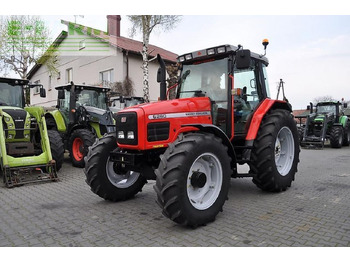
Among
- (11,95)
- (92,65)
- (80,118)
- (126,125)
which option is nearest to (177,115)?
(126,125)

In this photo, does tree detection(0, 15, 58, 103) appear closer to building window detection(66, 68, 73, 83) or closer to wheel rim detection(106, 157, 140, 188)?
building window detection(66, 68, 73, 83)

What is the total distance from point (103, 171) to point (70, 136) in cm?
453

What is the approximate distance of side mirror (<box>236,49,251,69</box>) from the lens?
157 inches

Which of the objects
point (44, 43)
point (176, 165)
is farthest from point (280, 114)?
point (44, 43)

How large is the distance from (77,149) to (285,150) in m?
5.57

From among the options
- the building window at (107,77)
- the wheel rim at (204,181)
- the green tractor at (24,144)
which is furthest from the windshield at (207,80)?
the building window at (107,77)

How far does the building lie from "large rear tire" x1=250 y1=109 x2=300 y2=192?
13046 millimetres

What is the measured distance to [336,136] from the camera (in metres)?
13.3

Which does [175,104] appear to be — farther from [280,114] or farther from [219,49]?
[280,114]

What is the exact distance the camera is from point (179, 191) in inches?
124

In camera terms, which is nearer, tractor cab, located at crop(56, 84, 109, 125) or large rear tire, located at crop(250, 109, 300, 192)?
large rear tire, located at crop(250, 109, 300, 192)

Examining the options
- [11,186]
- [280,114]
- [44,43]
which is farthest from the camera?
[44,43]

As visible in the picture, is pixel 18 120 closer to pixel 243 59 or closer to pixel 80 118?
pixel 80 118

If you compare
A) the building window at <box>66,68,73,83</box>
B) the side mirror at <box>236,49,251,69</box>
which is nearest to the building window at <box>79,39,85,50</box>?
the building window at <box>66,68,73,83</box>
